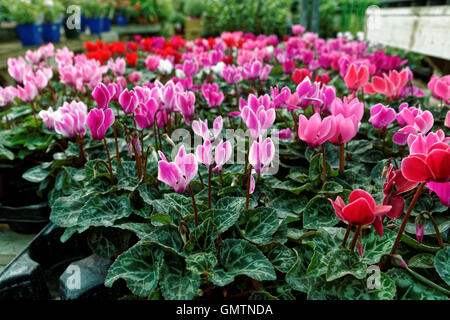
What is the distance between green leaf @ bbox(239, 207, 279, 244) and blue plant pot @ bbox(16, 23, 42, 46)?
19.7 ft

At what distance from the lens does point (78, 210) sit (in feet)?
4.80

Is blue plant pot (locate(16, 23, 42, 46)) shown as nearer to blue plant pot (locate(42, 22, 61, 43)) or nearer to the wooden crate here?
blue plant pot (locate(42, 22, 61, 43))

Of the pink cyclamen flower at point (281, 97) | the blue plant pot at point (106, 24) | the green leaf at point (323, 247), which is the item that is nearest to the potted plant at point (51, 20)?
the blue plant pot at point (106, 24)

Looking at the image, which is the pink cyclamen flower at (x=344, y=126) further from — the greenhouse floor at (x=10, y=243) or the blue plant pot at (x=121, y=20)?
the blue plant pot at (x=121, y=20)

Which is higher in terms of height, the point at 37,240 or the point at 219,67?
the point at 219,67

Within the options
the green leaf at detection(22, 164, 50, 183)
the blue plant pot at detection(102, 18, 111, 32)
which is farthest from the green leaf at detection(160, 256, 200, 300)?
the blue plant pot at detection(102, 18, 111, 32)

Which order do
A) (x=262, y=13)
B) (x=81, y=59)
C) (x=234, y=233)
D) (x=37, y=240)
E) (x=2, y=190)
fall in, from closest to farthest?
(x=234, y=233)
(x=37, y=240)
(x=2, y=190)
(x=81, y=59)
(x=262, y=13)

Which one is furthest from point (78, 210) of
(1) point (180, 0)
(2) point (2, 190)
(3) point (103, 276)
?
(1) point (180, 0)

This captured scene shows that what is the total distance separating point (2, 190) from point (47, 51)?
1364 mm

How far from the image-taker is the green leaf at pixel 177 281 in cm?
96

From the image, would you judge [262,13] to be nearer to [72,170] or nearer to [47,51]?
[47,51]

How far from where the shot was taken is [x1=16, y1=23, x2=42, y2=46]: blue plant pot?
19.0 ft

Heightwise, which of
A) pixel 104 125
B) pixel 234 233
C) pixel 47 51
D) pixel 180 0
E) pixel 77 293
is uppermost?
pixel 180 0

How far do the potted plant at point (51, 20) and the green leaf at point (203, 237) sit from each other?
6324 mm
